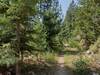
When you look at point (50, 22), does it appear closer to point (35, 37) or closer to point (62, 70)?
point (62, 70)

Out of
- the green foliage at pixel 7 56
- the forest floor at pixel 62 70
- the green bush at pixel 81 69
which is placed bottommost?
the forest floor at pixel 62 70

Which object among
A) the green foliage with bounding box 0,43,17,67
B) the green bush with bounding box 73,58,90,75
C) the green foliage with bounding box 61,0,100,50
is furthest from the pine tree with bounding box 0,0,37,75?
the green foliage with bounding box 61,0,100,50

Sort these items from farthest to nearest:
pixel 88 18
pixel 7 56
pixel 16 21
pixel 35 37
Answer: pixel 88 18
pixel 35 37
pixel 16 21
pixel 7 56

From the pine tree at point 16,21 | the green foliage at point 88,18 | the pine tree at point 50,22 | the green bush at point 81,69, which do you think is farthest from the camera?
the pine tree at point 50,22

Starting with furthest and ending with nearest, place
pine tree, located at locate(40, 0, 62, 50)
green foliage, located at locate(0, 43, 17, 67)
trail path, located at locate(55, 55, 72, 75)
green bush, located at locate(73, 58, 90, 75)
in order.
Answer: pine tree, located at locate(40, 0, 62, 50) < trail path, located at locate(55, 55, 72, 75) < green bush, located at locate(73, 58, 90, 75) < green foliage, located at locate(0, 43, 17, 67)

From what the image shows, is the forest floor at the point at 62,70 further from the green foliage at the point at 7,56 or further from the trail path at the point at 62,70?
the green foliage at the point at 7,56

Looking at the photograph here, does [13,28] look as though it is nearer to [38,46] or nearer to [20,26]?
[20,26]

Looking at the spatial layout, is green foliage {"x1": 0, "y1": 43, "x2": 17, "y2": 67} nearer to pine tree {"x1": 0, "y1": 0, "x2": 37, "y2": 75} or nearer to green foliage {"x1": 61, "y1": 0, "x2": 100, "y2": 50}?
pine tree {"x1": 0, "y1": 0, "x2": 37, "y2": 75}

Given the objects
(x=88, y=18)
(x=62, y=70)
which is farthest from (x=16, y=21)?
(x=88, y=18)

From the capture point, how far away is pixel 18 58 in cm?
1599

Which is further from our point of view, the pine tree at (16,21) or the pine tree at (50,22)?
the pine tree at (50,22)

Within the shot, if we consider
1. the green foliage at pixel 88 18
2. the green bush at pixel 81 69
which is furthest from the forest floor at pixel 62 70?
the green foliage at pixel 88 18

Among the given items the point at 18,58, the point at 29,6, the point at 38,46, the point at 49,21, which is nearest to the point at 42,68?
the point at 38,46

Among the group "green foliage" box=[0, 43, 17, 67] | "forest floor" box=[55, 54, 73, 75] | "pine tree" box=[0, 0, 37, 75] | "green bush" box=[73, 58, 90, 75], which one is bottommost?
"forest floor" box=[55, 54, 73, 75]
